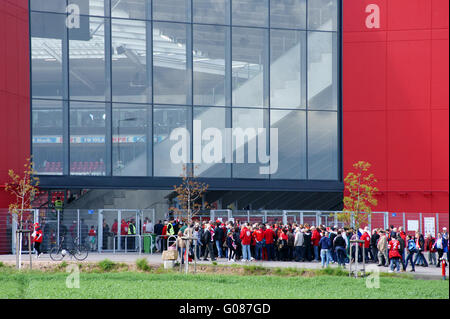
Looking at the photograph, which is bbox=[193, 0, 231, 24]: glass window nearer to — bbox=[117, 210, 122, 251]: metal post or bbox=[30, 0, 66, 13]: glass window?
bbox=[30, 0, 66, 13]: glass window

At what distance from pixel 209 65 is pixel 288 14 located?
5014mm

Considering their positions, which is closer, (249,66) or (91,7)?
(91,7)

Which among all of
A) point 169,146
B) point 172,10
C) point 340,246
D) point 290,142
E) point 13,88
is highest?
point 172,10

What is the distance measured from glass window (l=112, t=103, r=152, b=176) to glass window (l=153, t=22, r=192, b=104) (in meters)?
1.32

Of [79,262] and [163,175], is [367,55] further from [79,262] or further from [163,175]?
[79,262]

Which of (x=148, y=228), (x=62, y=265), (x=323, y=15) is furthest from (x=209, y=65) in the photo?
(x=62, y=265)

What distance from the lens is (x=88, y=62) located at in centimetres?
4191

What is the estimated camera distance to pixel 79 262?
3103 cm

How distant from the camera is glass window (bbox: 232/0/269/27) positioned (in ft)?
A: 146

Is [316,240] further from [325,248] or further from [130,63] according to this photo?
[130,63]

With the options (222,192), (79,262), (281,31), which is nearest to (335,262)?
(79,262)

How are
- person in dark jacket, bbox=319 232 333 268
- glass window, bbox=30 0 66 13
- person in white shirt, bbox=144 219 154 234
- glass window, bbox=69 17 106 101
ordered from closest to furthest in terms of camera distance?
person in dark jacket, bbox=319 232 333 268, person in white shirt, bbox=144 219 154 234, glass window, bbox=30 0 66 13, glass window, bbox=69 17 106 101

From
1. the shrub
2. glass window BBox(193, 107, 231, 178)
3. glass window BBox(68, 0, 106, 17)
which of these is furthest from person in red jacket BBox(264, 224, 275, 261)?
glass window BBox(68, 0, 106, 17)

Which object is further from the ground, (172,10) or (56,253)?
(172,10)
